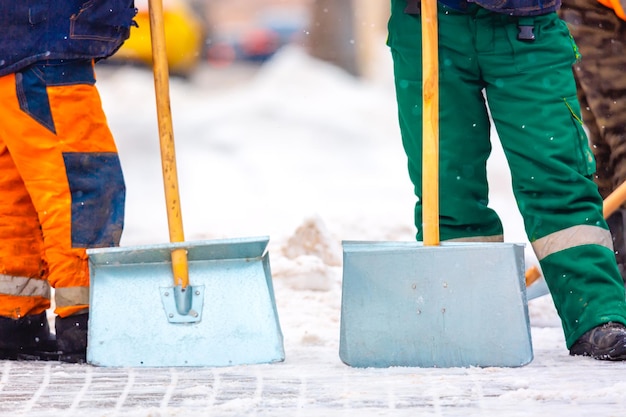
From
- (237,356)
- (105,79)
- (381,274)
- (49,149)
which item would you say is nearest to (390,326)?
(381,274)

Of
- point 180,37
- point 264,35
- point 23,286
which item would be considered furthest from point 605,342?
point 264,35

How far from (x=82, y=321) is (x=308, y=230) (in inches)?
73.7

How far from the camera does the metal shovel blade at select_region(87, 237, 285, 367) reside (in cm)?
390

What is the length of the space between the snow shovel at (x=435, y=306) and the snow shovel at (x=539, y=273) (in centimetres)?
98

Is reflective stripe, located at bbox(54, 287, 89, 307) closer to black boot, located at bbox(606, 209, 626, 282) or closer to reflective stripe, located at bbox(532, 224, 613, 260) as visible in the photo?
reflective stripe, located at bbox(532, 224, 613, 260)

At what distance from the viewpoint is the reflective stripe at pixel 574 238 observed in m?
3.99

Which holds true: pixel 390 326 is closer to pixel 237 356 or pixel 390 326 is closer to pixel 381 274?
pixel 381 274

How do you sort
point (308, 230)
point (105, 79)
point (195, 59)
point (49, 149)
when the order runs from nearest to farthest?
point (49, 149), point (308, 230), point (105, 79), point (195, 59)

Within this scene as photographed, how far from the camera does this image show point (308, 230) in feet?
19.2

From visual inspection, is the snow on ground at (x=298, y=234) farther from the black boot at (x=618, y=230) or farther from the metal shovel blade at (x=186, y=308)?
the black boot at (x=618, y=230)

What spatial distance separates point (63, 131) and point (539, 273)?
1.90 meters

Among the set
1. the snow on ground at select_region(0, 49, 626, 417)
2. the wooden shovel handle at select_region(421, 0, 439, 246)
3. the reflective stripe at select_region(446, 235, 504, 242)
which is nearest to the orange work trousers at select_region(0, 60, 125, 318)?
the snow on ground at select_region(0, 49, 626, 417)

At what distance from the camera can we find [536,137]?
399 cm

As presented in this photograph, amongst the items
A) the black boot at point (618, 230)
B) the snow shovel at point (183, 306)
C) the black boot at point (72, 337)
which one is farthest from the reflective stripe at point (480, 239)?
the black boot at point (72, 337)
